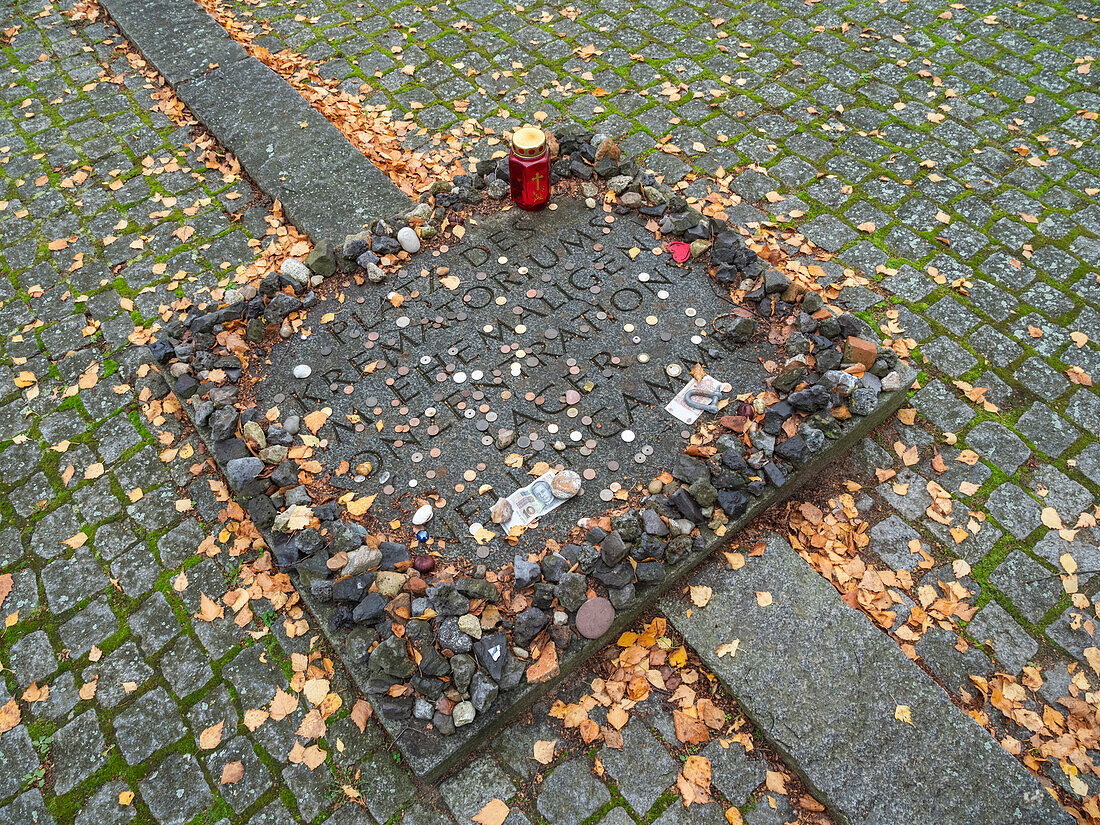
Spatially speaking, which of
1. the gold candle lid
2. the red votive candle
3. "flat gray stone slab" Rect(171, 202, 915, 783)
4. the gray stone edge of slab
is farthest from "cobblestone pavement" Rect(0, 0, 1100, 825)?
the gold candle lid

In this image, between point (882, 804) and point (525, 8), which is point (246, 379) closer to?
point (882, 804)

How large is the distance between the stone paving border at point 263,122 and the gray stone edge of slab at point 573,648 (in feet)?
9.39

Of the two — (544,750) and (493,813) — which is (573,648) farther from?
(493,813)

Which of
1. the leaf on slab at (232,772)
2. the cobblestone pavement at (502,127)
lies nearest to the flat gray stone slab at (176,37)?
the cobblestone pavement at (502,127)

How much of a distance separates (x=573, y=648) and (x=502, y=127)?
4.33 meters

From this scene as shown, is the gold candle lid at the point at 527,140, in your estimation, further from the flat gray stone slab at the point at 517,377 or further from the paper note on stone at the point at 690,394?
the paper note on stone at the point at 690,394

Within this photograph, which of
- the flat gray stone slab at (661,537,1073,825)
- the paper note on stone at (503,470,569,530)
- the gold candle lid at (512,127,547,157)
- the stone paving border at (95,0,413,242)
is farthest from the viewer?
the stone paving border at (95,0,413,242)

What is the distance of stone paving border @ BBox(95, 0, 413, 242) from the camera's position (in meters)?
5.01

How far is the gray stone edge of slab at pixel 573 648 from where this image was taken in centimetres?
297

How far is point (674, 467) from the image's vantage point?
12.2ft

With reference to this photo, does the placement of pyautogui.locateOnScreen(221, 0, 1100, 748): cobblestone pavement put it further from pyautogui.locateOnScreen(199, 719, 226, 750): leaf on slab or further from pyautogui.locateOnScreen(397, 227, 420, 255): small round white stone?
pyautogui.locateOnScreen(199, 719, 226, 750): leaf on slab

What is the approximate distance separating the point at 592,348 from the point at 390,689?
2246mm

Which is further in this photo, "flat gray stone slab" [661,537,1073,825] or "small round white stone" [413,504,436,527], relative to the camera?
"small round white stone" [413,504,436,527]

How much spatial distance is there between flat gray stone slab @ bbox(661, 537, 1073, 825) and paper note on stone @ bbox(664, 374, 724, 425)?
0.86 meters
